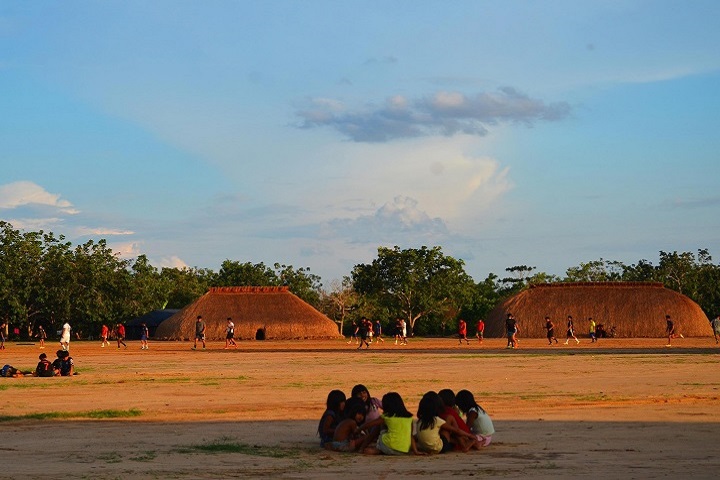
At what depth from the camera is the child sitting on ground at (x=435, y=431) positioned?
1201 cm

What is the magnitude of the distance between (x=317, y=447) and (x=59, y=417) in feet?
17.5

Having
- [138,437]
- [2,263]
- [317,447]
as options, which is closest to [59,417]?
[138,437]

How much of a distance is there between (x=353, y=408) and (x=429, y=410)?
3.62ft

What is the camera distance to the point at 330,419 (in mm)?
12742

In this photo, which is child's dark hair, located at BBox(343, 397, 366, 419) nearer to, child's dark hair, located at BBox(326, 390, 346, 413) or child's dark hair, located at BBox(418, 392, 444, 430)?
child's dark hair, located at BBox(326, 390, 346, 413)

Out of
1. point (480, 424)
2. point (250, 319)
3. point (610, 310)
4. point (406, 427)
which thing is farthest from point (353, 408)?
point (250, 319)

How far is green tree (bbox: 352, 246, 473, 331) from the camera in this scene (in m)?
76.3

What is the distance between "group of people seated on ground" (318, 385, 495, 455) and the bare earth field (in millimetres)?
196

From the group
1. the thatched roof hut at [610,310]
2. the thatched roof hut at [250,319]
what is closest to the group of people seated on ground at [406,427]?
the thatched roof hut at [610,310]

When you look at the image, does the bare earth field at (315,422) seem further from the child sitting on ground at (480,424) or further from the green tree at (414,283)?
the green tree at (414,283)

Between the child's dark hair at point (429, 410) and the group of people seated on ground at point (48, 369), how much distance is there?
14515mm

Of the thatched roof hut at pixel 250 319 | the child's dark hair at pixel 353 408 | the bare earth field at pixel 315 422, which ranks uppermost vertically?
the thatched roof hut at pixel 250 319

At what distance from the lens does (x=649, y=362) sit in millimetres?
30016

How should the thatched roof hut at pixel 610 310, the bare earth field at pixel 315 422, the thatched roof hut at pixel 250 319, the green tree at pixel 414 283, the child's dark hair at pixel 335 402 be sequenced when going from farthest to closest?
the green tree at pixel 414 283
the thatched roof hut at pixel 250 319
the thatched roof hut at pixel 610 310
the child's dark hair at pixel 335 402
the bare earth field at pixel 315 422
